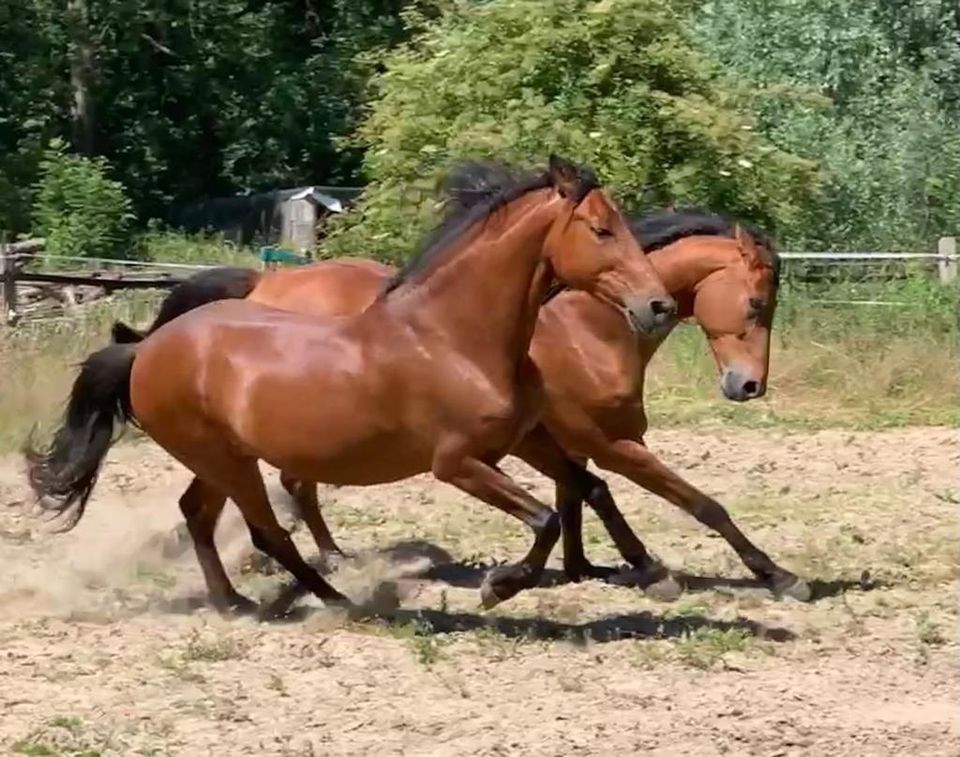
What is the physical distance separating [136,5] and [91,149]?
8.80 ft

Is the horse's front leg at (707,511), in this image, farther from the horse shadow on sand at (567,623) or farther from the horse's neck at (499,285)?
the horse's neck at (499,285)

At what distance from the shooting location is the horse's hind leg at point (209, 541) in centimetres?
743

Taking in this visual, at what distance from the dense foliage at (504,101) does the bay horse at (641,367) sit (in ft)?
4.98

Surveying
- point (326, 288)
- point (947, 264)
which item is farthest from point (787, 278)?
point (326, 288)

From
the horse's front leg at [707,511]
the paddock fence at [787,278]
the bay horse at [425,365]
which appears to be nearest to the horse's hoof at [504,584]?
the bay horse at [425,365]

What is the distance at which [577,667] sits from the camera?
244 inches

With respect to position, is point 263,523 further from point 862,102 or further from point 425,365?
point 862,102

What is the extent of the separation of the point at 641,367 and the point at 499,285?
130 centimetres

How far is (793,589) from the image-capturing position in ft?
24.2

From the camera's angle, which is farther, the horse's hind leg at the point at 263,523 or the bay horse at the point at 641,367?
the bay horse at the point at 641,367

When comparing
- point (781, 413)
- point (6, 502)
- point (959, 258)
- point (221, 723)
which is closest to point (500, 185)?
point (221, 723)

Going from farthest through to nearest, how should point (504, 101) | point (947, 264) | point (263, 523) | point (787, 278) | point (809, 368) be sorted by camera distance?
point (504, 101)
point (787, 278)
point (947, 264)
point (809, 368)
point (263, 523)

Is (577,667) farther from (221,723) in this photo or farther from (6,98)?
(6,98)

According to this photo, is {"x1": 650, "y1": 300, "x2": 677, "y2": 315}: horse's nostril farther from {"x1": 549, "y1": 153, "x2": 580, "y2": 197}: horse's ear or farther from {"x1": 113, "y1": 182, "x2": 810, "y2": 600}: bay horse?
{"x1": 113, "y1": 182, "x2": 810, "y2": 600}: bay horse
